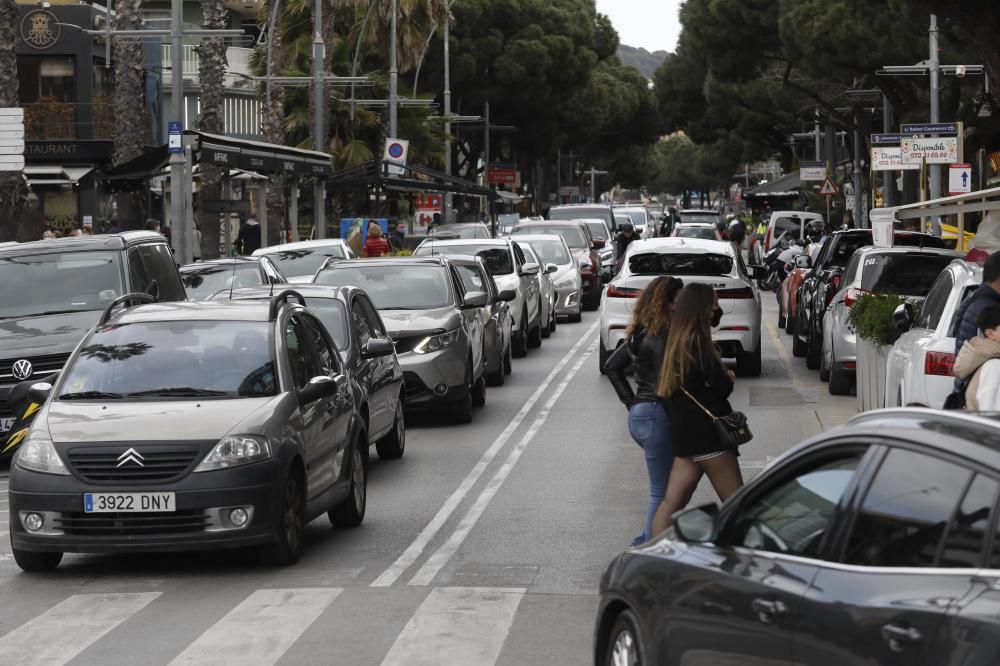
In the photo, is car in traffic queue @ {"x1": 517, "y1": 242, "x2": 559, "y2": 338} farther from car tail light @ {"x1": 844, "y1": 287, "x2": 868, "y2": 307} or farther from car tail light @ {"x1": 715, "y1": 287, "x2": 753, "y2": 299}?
car tail light @ {"x1": 844, "y1": 287, "x2": 868, "y2": 307}

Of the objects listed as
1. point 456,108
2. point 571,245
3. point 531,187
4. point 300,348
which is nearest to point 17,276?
point 300,348

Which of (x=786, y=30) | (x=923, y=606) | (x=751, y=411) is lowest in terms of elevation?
(x=751, y=411)

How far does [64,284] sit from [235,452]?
7697 mm

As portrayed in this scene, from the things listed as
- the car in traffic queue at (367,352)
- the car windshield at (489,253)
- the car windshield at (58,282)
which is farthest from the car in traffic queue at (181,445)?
the car windshield at (489,253)

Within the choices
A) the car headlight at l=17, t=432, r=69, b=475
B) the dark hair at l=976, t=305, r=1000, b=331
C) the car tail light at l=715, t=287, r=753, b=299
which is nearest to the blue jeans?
the dark hair at l=976, t=305, r=1000, b=331

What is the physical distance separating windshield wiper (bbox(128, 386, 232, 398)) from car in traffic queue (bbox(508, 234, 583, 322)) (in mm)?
22767

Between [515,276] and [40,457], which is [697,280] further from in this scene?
[40,457]

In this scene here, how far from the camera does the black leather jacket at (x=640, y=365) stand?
9391 mm

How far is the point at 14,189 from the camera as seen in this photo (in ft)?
87.0

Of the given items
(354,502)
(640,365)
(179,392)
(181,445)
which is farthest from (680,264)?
(181,445)

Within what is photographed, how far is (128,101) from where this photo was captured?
1257 inches

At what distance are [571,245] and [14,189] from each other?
588 inches

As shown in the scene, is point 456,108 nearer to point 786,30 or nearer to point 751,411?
point 786,30

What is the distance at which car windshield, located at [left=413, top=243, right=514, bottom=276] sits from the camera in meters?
27.1
